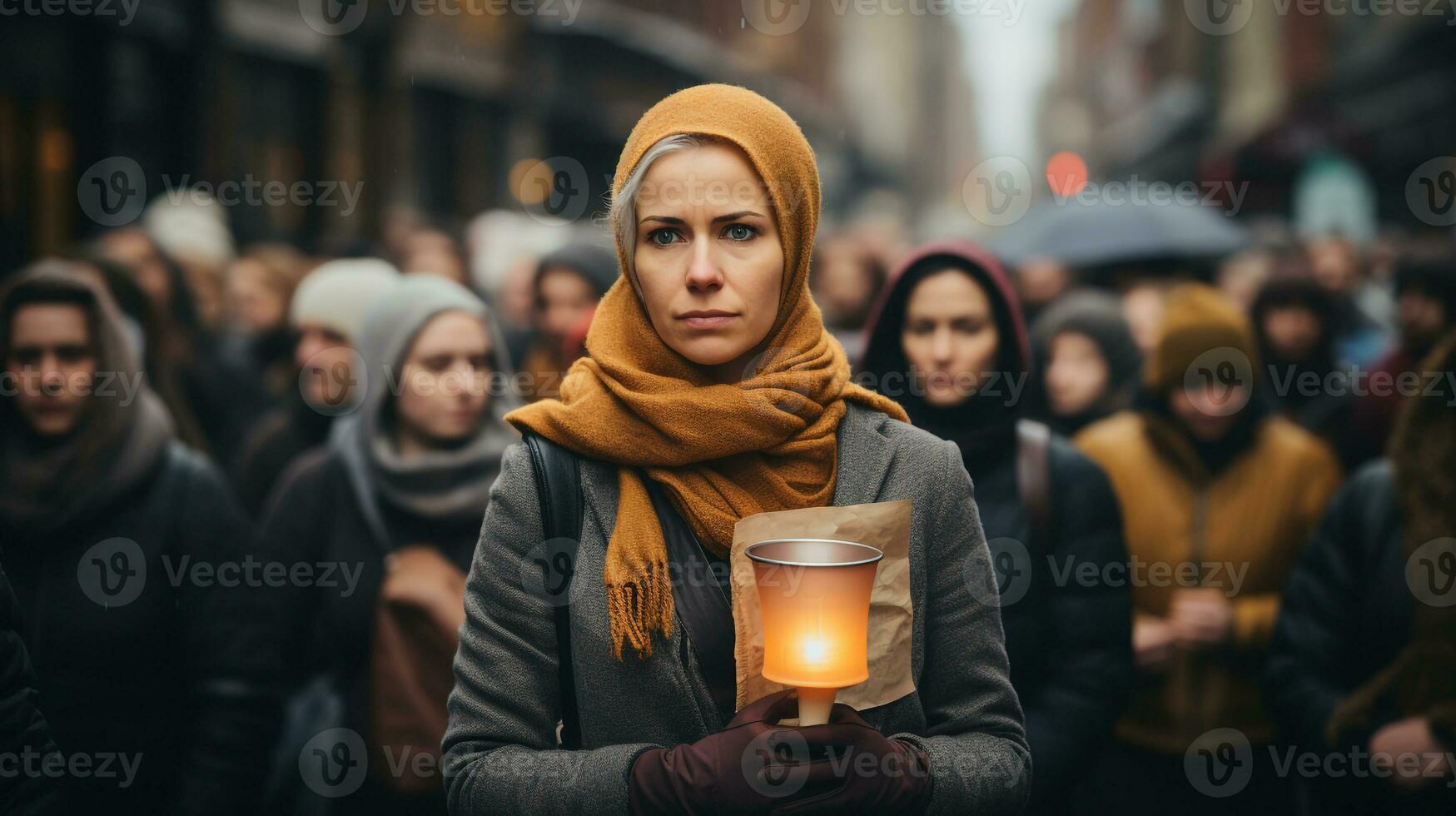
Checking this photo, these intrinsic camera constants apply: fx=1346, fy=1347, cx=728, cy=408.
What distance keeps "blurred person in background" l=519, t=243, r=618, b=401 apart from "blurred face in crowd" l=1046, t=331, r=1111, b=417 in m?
1.95

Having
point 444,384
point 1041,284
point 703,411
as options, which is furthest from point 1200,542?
point 1041,284

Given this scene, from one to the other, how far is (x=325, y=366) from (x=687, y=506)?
12.3 ft

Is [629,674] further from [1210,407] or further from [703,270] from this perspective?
[1210,407]

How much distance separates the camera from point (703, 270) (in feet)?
6.82

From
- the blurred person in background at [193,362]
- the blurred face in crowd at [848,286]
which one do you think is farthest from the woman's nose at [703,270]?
the blurred face in crowd at [848,286]

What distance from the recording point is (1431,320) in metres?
5.52

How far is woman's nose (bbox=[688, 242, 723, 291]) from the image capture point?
2.08m

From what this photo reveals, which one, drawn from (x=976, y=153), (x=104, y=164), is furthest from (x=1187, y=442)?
(x=976, y=153)

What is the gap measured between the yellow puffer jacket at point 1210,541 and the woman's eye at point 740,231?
265cm

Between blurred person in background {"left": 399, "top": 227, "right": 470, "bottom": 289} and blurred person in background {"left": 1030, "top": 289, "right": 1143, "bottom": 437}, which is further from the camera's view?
blurred person in background {"left": 399, "top": 227, "right": 470, "bottom": 289}

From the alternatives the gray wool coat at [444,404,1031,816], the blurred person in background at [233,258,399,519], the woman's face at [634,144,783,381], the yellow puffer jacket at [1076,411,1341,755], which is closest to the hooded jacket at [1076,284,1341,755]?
the yellow puffer jacket at [1076,411,1341,755]

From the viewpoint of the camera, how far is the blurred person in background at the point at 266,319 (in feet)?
21.6

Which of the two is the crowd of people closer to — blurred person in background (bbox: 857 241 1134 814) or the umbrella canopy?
blurred person in background (bbox: 857 241 1134 814)

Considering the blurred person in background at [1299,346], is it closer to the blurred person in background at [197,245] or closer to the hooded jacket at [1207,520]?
the hooded jacket at [1207,520]
